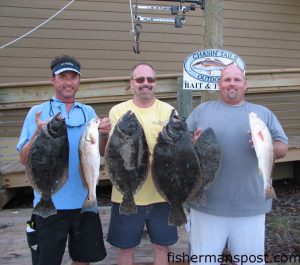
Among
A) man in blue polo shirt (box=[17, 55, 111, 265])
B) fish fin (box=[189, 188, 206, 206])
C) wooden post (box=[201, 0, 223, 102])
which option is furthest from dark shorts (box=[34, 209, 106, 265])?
wooden post (box=[201, 0, 223, 102])

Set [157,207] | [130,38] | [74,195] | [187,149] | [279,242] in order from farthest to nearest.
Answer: [130,38], [279,242], [157,207], [74,195], [187,149]

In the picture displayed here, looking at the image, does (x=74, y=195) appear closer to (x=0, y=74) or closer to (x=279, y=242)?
(x=279, y=242)

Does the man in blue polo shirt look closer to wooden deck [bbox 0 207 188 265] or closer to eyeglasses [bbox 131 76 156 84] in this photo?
eyeglasses [bbox 131 76 156 84]

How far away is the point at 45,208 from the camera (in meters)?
3.16

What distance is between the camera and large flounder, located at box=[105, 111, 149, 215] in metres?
3.13

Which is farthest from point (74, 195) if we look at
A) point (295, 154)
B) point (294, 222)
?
point (295, 154)

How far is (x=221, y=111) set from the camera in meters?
3.43

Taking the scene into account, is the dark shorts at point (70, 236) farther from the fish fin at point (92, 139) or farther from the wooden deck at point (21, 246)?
the wooden deck at point (21, 246)

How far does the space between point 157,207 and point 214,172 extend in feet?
1.98

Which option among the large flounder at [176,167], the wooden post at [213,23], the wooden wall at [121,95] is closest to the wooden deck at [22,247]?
the large flounder at [176,167]

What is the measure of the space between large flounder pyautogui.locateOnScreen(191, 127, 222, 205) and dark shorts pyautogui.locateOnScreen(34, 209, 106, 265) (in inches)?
33.4

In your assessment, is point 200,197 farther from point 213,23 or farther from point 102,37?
point 102,37

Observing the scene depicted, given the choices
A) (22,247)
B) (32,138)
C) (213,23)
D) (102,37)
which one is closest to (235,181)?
(32,138)

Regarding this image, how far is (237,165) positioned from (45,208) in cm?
145
